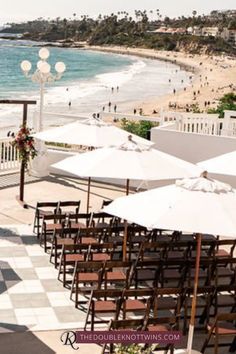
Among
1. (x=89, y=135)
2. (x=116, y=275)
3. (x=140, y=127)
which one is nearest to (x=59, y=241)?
(x=116, y=275)

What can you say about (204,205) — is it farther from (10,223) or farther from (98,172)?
(10,223)

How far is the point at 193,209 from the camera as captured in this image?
22.4ft

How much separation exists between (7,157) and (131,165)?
847 centimetres

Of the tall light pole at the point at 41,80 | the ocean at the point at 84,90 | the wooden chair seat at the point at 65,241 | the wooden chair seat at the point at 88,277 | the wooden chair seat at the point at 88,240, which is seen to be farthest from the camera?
the ocean at the point at 84,90

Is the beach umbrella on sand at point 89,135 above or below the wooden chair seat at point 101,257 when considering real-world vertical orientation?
above

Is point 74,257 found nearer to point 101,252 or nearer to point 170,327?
point 101,252

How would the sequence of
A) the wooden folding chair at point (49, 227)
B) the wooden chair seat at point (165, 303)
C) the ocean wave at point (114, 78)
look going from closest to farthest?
the wooden chair seat at point (165, 303) → the wooden folding chair at point (49, 227) → the ocean wave at point (114, 78)

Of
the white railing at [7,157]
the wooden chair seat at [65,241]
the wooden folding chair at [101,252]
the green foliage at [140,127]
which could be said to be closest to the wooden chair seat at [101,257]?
the wooden folding chair at [101,252]

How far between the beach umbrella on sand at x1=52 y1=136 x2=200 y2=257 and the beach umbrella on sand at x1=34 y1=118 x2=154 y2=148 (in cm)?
189

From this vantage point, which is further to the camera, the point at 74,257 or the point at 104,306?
the point at 74,257

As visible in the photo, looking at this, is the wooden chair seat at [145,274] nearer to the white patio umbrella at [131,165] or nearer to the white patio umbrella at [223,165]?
the white patio umbrella at [131,165]

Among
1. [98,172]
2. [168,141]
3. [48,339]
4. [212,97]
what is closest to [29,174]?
[168,141]

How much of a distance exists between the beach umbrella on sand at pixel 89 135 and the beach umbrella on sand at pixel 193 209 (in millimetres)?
5555

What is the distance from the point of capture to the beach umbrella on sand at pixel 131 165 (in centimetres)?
1023
